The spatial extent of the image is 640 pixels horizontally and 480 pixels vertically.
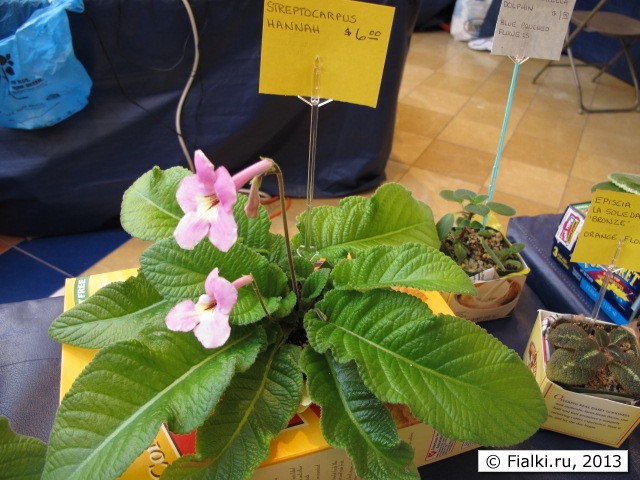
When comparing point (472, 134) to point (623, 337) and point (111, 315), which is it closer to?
point (623, 337)

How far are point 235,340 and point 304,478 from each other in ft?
0.61

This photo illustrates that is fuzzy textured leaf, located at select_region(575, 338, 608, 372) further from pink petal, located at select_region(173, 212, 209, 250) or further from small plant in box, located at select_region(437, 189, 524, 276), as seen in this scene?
pink petal, located at select_region(173, 212, 209, 250)

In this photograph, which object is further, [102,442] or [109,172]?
[109,172]

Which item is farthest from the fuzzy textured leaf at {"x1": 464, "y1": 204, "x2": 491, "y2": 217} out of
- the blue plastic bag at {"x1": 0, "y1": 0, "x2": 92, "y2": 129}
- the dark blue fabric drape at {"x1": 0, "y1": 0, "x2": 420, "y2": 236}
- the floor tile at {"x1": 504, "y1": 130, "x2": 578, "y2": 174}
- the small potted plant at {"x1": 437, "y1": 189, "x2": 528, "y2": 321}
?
the floor tile at {"x1": 504, "y1": 130, "x2": 578, "y2": 174}

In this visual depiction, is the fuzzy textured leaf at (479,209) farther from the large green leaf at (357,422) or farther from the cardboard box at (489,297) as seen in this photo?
the large green leaf at (357,422)

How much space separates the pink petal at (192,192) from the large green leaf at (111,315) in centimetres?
23

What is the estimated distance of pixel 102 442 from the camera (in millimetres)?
493

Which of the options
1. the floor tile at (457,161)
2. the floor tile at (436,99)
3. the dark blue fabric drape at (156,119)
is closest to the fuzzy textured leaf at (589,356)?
the dark blue fabric drape at (156,119)

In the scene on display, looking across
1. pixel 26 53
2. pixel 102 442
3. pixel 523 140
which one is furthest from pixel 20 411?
pixel 523 140

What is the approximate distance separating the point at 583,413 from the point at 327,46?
0.59 m

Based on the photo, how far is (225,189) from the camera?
0.44 meters

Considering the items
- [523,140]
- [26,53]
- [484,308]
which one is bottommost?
[523,140]

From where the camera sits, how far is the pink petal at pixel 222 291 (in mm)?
464

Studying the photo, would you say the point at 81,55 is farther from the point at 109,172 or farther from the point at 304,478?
the point at 304,478
